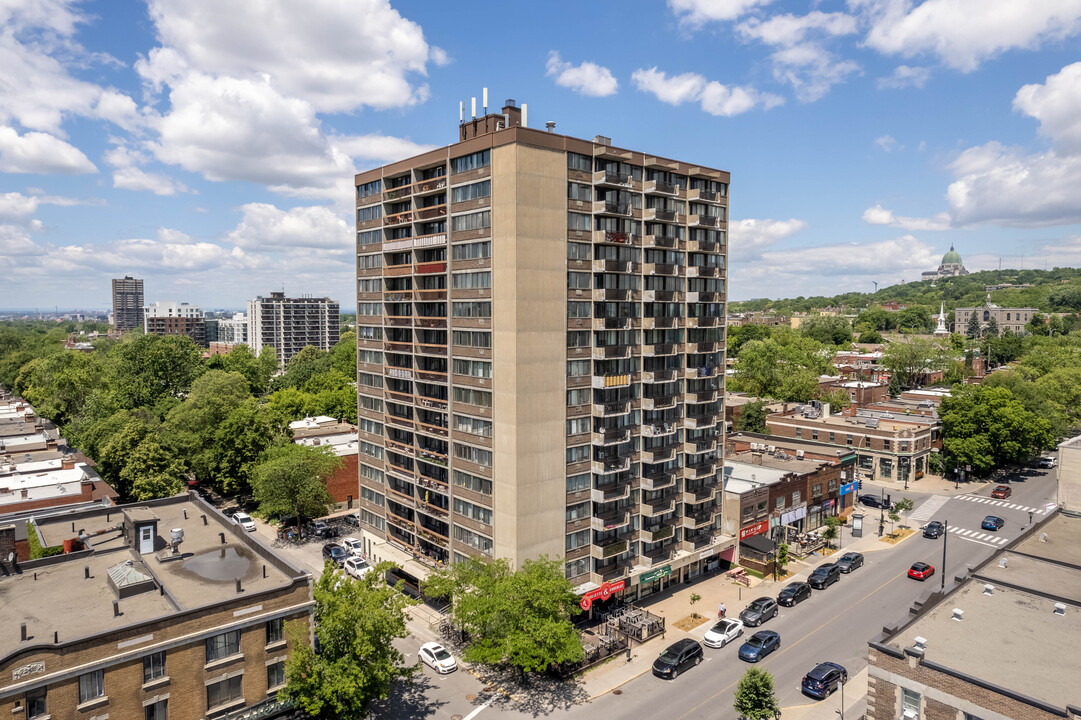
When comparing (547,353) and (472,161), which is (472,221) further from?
(547,353)

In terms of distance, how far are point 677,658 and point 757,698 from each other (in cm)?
935

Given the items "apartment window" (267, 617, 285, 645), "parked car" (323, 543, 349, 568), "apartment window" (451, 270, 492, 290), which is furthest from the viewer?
"parked car" (323, 543, 349, 568)

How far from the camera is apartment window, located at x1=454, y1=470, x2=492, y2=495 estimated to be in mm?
47781

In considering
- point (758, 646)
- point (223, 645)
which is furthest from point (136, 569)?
point (758, 646)

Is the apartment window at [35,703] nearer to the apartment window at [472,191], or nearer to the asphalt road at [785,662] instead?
the asphalt road at [785,662]

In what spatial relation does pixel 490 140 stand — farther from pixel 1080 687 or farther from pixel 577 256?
pixel 1080 687

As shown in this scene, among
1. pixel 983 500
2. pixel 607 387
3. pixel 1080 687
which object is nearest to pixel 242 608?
pixel 607 387

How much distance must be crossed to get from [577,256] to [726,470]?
117ft

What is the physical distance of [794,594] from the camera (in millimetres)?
54062

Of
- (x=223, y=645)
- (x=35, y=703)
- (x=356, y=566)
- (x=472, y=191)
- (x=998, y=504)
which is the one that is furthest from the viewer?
(x=998, y=504)

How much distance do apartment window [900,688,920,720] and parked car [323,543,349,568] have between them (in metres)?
49.5

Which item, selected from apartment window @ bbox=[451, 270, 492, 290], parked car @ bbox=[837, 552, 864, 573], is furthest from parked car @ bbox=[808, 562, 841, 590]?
apartment window @ bbox=[451, 270, 492, 290]

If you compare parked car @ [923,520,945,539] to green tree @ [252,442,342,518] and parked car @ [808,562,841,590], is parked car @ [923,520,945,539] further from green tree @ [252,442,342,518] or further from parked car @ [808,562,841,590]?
green tree @ [252,442,342,518]

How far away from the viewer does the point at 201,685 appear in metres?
31.4
